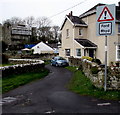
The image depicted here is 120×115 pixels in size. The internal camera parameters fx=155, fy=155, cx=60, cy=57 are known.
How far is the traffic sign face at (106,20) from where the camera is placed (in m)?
6.89

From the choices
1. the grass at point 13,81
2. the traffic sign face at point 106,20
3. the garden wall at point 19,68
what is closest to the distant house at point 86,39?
the garden wall at point 19,68

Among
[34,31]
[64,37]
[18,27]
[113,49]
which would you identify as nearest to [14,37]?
[18,27]

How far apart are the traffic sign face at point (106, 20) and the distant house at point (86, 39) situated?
13.9 meters

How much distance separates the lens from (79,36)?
2441 centimetres

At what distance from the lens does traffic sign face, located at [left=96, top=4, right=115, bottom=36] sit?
6.89 meters

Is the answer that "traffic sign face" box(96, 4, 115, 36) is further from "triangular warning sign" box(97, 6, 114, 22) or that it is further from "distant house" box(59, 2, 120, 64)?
"distant house" box(59, 2, 120, 64)

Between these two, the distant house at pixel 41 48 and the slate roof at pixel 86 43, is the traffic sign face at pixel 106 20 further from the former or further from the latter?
the distant house at pixel 41 48

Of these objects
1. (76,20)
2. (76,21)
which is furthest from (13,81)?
(76,20)

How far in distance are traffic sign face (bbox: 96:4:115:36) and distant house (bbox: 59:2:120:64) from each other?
1390 centimetres

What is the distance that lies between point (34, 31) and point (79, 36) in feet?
188

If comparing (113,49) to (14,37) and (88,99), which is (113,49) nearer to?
(88,99)

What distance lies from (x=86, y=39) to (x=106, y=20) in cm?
1809

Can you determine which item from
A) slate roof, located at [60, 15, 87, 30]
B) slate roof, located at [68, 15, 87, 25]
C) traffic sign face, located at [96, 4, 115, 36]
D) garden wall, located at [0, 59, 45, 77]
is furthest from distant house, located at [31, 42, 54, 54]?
traffic sign face, located at [96, 4, 115, 36]

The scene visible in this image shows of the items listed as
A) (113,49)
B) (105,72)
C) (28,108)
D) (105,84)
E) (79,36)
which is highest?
(79,36)
